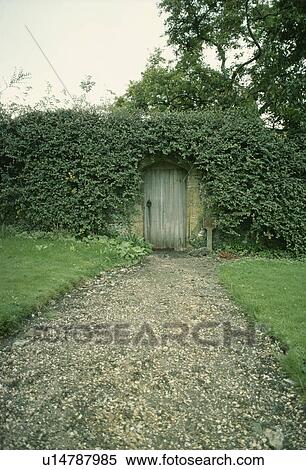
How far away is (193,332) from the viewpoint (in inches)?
183

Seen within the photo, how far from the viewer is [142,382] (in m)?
3.51

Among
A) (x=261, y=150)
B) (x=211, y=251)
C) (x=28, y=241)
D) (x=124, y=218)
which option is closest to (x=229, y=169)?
(x=261, y=150)

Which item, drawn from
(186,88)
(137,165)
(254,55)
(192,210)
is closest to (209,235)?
(192,210)

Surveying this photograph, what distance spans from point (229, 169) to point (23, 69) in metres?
6.45

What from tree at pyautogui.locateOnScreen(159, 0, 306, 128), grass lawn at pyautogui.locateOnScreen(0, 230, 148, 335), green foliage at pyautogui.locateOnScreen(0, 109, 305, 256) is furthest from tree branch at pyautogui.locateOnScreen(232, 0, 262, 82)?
grass lawn at pyautogui.locateOnScreen(0, 230, 148, 335)

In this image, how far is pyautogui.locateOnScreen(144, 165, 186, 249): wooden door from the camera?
10633 millimetres

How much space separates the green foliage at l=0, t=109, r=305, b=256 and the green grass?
1.65m

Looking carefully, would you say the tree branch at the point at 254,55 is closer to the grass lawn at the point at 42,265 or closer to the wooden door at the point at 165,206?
the wooden door at the point at 165,206

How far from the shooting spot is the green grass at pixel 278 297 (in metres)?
4.04

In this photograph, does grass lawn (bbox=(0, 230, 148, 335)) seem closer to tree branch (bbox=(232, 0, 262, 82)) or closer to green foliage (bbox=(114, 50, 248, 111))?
green foliage (bbox=(114, 50, 248, 111))

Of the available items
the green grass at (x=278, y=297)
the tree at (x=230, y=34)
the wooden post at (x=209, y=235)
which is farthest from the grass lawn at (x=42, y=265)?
the tree at (x=230, y=34)

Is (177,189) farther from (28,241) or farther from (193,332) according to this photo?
(193,332)

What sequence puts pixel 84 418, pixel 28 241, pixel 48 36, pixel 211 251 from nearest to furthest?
pixel 84 418 → pixel 48 36 → pixel 28 241 → pixel 211 251

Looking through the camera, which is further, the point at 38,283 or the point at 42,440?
the point at 38,283
